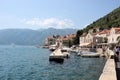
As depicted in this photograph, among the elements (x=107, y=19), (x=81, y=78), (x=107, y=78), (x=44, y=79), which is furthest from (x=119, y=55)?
(x=107, y=19)

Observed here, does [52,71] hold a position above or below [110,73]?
below

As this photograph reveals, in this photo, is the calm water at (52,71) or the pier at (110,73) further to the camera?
the calm water at (52,71)

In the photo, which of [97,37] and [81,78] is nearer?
[81,78]

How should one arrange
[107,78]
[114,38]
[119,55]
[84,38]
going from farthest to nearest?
[84,38] < [114,38] < [119,55] < [107,78]

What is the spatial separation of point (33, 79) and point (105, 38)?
83.6 metres

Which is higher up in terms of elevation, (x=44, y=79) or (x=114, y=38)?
(x=114, y=38)

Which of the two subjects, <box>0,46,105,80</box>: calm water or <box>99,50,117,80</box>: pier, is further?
<box>0,46,105,80</box>: calm water

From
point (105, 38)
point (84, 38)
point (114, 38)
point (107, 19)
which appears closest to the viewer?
point (114, 38)

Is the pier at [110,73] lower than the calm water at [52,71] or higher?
higher

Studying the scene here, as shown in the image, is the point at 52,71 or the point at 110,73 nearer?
the point at 110,73

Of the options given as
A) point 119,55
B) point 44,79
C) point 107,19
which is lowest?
point 44,79

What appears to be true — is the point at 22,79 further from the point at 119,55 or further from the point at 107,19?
the point at 107,19

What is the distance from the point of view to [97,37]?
112062 millimetres

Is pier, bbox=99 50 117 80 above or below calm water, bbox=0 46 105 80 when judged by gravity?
above
